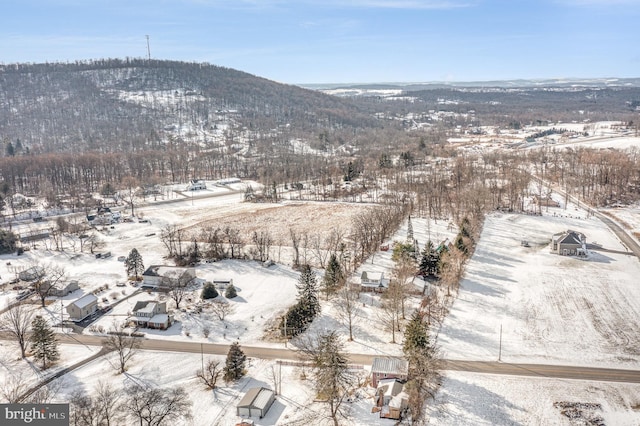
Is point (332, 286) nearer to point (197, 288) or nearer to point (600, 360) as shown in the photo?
point (197, 288)

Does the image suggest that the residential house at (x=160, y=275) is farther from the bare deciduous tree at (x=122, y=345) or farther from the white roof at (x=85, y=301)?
the bare deciduous tree at (x=122, y=345)

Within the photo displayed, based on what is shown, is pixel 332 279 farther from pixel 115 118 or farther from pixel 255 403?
pixel 115 118

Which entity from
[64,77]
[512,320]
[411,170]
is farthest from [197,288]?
[64,77]

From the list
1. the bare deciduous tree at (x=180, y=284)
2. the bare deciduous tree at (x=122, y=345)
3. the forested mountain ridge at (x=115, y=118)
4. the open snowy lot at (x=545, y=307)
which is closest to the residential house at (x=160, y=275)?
the bare deciduous tree at (x=180, y=284)

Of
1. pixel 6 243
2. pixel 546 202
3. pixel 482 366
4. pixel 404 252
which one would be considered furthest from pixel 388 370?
pixel 546 202

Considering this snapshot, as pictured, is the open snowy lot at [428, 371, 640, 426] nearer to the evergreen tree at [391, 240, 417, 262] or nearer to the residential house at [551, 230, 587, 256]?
the evergreen tree at [391, 240, 417, 262]
